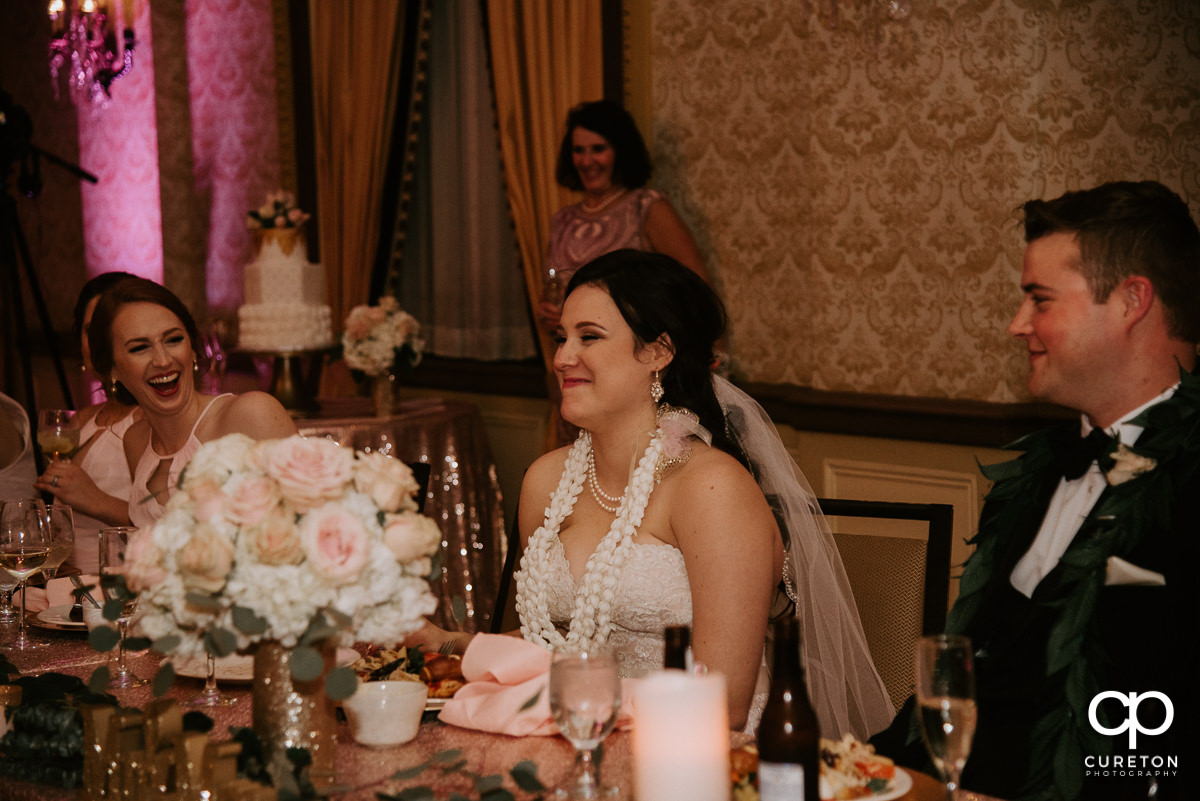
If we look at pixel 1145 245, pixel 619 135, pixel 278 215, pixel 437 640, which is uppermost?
pixel 619 135

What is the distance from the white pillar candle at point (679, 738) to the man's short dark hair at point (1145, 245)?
1172 mm

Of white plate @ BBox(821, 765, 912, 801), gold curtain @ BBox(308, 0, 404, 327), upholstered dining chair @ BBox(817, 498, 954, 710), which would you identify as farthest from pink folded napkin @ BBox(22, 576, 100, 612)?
gold curtain @ BBox(308, 0, 404, 327)

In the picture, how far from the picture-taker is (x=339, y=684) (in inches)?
56.6

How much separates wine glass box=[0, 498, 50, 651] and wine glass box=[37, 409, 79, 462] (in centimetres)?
111

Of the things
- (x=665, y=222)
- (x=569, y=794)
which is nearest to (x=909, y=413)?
(x=665, y=222)

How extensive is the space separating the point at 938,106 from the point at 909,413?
97cm

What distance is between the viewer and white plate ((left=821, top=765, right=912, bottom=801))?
55.3 inches

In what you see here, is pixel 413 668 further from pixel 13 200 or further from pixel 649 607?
pixel 13 200

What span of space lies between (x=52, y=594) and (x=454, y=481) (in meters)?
2.54

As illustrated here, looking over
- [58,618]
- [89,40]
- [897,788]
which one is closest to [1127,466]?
[897,788]

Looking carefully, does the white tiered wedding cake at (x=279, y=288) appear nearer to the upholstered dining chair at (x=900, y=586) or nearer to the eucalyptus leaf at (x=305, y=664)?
the upholstered dining chair at (x=900, y=586)

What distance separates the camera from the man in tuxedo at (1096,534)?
5.91ft

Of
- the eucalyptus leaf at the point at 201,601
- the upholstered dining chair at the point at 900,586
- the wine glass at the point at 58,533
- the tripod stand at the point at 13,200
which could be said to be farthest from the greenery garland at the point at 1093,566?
the tripod stand at the point at 13,200

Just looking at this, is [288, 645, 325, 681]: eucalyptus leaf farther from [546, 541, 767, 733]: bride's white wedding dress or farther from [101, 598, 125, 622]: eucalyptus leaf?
[546, 541, 767, 733]: bride's white wedding dress
